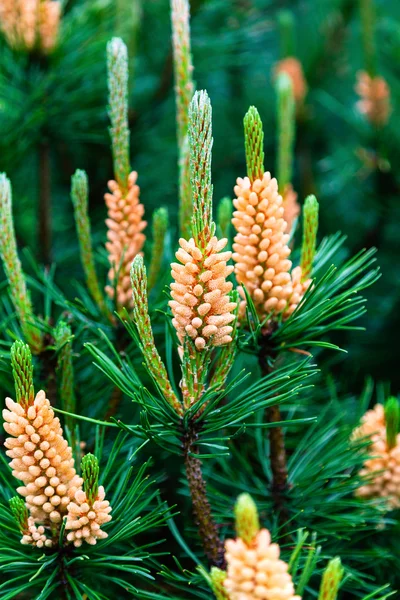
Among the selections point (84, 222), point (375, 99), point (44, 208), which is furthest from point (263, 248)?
point (375, 99)

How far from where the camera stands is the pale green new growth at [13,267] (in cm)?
51

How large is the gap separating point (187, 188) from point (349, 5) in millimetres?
740

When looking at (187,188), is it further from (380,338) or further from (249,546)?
(380,338)

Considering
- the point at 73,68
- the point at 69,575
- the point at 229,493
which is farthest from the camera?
the point at 73,68

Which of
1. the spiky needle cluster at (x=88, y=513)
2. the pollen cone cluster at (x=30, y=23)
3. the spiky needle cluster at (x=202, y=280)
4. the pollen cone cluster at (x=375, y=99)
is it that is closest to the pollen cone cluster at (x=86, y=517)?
the spiky needle cluster at (x=88, y=513)

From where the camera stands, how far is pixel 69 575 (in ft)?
1.56

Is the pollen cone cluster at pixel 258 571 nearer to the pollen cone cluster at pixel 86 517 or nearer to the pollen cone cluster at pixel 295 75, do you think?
the pollen cone cluster at pixel 86 517

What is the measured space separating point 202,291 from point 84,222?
17 cm

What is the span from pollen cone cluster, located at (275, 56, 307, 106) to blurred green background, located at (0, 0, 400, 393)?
0.03 m

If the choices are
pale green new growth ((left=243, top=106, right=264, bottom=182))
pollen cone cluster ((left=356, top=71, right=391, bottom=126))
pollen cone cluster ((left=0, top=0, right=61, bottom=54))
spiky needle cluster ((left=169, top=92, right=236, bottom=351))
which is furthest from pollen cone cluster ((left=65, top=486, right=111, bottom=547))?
pollen cone cluster ((left=356, top=71, right=391, bottom=126))

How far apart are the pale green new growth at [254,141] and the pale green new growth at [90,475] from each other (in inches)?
8.1

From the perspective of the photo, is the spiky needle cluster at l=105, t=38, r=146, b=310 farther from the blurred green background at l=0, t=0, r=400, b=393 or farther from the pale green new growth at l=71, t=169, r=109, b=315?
the blurred green background at l=0, t=0, r=400, b=393

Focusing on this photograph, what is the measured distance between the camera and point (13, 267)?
52 cm

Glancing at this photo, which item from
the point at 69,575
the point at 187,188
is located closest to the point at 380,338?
the point at 187,188
